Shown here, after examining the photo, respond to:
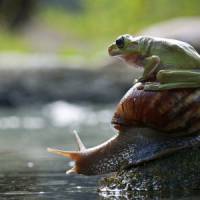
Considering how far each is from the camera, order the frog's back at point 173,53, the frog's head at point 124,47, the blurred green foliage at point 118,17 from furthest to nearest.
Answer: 1. the blurred green foliage at point 118,17
2. the frog's head at point 124,47
3. the frog's back at point 173,53

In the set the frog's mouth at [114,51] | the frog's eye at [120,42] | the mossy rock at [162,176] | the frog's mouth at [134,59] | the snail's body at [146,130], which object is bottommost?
the mossy rock at [162,176]

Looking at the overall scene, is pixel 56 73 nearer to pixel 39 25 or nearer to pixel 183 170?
pixel 183 170

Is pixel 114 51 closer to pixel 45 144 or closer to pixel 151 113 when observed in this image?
pixel 151 113

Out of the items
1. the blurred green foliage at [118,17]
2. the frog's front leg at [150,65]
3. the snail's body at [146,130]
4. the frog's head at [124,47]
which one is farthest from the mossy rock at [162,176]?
the blurred green foliage at [118,17]

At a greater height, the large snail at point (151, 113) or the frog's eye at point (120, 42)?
the frog's eye at point (120, 42)

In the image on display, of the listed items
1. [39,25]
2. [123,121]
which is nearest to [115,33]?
[39,25]

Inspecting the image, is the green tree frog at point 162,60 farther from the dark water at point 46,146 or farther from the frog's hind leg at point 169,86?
the dark water at point 46,146

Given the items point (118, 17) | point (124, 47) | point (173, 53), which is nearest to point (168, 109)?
point (173, 53)

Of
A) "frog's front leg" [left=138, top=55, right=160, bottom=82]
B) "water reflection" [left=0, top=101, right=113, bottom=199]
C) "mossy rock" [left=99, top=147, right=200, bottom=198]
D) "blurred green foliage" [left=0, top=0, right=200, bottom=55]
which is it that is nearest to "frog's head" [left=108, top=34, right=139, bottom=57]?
"frog's front leg" [left=138, top=55, right=160, bottom=82]

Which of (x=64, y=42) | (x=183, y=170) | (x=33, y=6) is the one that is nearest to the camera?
(x=183, y=170)
